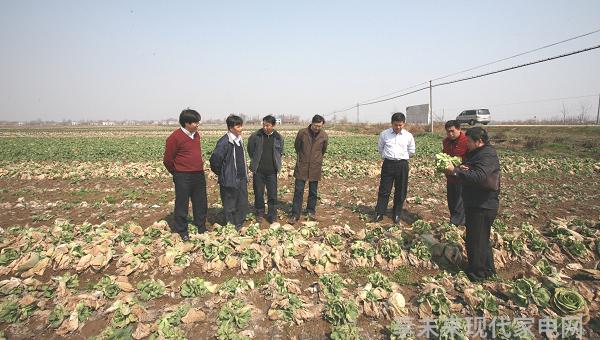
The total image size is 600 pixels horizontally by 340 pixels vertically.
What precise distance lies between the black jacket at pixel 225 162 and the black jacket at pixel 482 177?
395 centimetres

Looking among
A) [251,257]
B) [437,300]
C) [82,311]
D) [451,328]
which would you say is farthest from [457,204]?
[82,311]

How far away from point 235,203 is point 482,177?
445cm

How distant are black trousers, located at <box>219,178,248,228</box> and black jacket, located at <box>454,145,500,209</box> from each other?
401 centimetres

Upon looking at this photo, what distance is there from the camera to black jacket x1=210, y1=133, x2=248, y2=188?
595cm

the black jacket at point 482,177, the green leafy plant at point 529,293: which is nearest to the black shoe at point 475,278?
the green leafy plant at point 529,293

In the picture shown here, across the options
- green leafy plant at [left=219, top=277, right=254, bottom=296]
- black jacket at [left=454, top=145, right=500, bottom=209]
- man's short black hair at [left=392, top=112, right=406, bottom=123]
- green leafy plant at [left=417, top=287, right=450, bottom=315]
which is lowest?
green leafy plant at [left=417, top=287, right=450, bottom=315]

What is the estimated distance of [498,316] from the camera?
3.54 meters

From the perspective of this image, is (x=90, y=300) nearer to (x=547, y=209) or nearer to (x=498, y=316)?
(x=498, y=316)

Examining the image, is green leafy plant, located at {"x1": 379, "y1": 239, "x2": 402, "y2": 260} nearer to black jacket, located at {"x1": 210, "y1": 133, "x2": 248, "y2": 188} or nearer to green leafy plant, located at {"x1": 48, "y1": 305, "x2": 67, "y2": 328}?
black jacket, located at {"x1": 210, "y1": 133, "x2": 248, "y2": 188}

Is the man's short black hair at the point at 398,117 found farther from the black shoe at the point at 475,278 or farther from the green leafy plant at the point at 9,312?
the green leafy plant at the point at 9,312

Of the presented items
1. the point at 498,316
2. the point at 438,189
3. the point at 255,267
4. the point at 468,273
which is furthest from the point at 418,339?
the point at 438,189

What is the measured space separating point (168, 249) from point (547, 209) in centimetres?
937

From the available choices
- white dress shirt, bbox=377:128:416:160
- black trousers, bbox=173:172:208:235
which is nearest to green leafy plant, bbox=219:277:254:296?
black trousers, bbox=173:172:208:235

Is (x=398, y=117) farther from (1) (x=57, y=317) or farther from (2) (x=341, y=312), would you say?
(1) (x=57, y=317)
